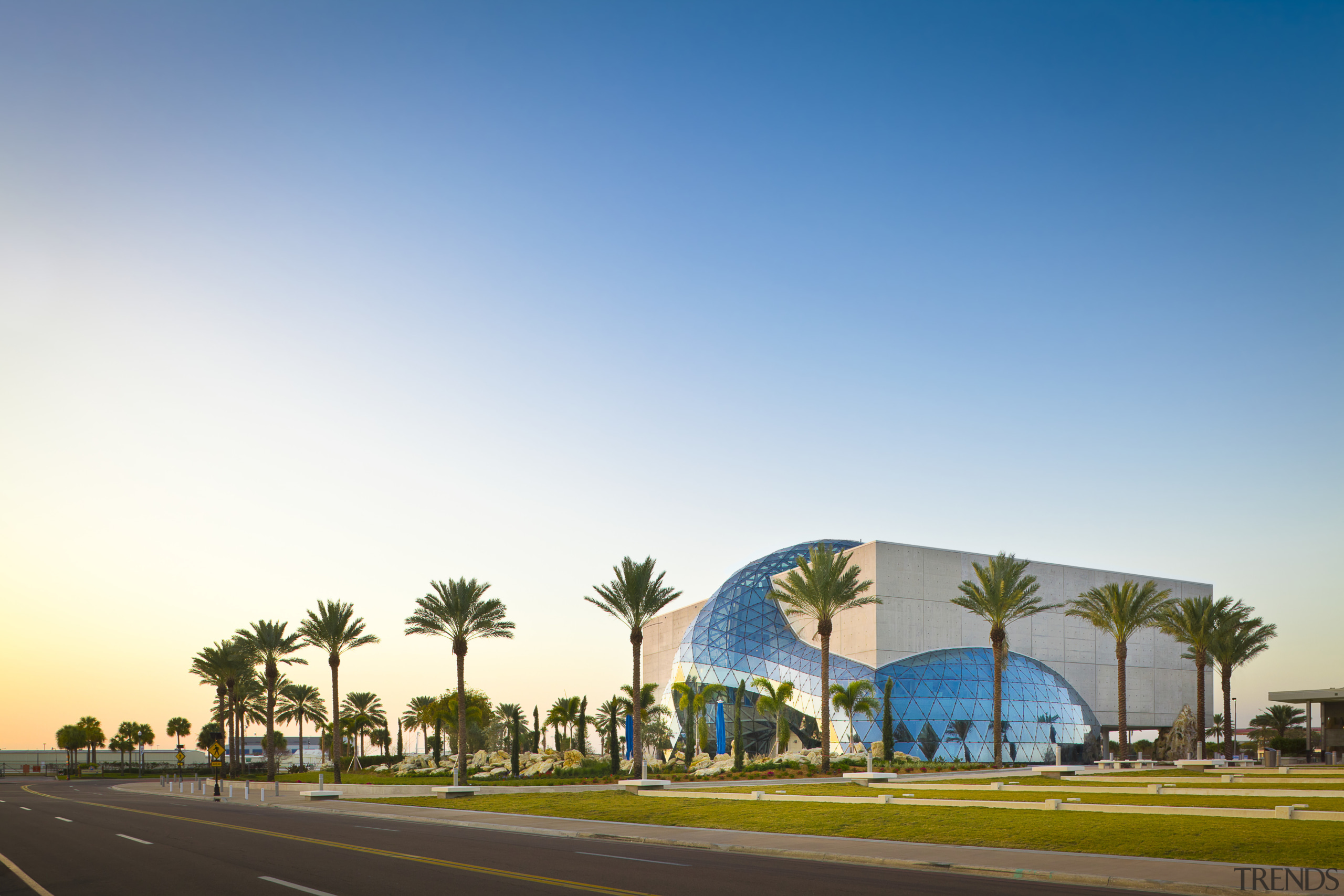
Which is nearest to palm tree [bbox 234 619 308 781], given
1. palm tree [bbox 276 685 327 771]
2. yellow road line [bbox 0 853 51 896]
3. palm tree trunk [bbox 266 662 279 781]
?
palm tree trunk [bbox 266 662 279 781]

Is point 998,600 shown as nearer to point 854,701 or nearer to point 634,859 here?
point 854,701

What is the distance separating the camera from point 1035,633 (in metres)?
69.7

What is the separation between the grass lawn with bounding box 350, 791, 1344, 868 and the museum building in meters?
31.1

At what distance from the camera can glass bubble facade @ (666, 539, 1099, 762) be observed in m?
58.3

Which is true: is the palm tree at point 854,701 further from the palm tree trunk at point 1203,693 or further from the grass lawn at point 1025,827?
the grass lawn at point 1025,827

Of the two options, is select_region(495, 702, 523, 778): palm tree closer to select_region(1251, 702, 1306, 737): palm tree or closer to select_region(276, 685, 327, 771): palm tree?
select_region(276, 685, 327, 771): palm tree

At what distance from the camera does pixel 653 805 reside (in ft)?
101

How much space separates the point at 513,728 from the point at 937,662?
32.5 meters

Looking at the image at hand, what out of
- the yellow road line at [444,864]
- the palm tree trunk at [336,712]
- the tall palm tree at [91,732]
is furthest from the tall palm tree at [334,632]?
the tall palm tree at [91,732]

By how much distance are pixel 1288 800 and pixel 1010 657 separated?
46.6 m

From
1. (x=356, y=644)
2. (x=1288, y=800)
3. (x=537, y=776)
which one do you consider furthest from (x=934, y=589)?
(x=1288, y=800)

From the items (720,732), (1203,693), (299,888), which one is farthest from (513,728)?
(299,888)

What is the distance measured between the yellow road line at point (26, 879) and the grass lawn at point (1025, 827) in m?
14.5

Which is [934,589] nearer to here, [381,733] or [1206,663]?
[1206,663]
